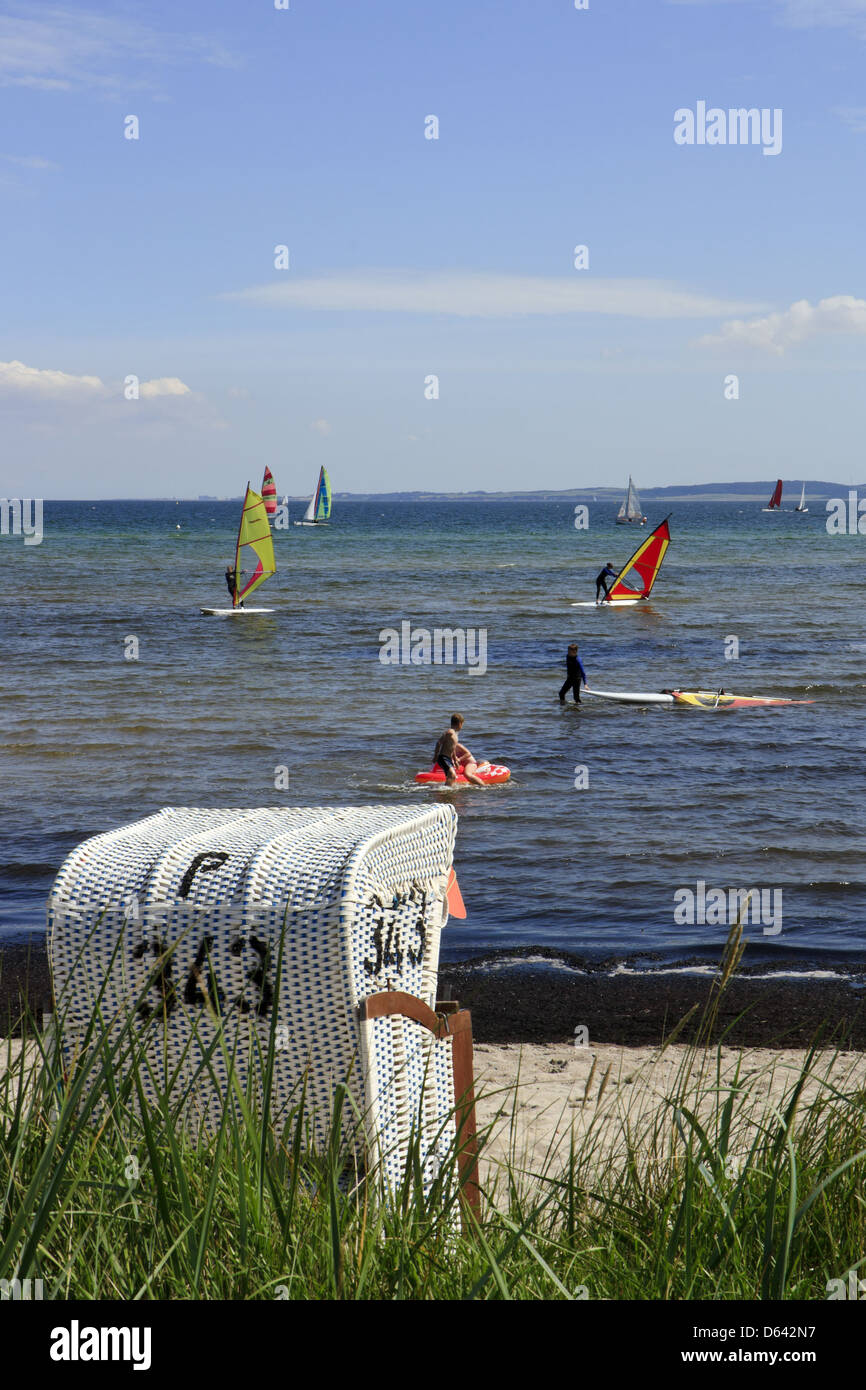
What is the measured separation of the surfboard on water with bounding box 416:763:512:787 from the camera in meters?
17.3

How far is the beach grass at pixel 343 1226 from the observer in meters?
2.46

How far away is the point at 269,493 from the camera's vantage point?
39.4m

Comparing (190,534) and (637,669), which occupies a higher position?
(190,534)

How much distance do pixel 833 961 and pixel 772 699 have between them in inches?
585

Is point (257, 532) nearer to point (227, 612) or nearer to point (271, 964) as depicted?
point (227, 612)

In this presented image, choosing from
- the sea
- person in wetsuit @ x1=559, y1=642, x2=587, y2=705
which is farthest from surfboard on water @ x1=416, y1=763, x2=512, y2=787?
person in wetsuit @ x1=559, y1=642, x2=587, y2=705

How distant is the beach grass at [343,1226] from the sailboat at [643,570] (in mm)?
35469

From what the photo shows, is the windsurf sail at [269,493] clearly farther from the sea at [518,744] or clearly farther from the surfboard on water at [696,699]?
the surfboard on water at [696,699]

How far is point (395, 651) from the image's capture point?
109 feet

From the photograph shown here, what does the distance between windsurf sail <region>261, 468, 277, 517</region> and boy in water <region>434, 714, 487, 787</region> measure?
891 inches

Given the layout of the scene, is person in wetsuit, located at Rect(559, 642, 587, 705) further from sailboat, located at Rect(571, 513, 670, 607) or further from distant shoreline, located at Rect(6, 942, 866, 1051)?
sailboat, located at Rect(571, 513, 670, 607)

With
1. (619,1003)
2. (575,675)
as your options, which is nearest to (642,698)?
(575,675)

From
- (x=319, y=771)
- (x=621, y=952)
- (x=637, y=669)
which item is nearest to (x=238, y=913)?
(x=621, y=952)

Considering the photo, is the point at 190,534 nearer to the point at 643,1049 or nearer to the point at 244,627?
the point at 244,627
